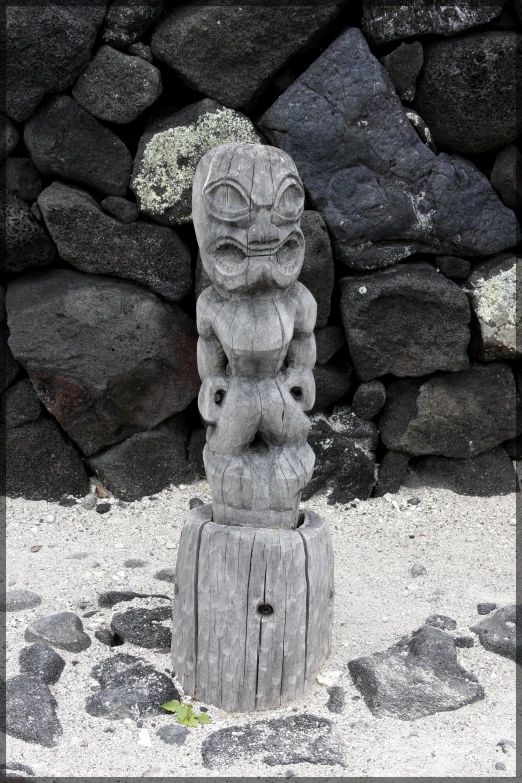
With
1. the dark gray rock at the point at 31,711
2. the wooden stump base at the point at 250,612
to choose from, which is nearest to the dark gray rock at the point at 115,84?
the wooden stump base at the point at 250,612

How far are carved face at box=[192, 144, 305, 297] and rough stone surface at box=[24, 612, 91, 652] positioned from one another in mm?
1554

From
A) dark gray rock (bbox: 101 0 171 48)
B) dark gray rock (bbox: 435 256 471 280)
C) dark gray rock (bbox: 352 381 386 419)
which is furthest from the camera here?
dark gray rock (bbox: 352 381 386 419)

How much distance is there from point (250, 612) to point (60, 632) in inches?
35.7

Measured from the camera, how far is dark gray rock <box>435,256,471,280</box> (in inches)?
188

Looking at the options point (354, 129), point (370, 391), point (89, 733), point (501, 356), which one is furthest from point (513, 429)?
point (89, 733)

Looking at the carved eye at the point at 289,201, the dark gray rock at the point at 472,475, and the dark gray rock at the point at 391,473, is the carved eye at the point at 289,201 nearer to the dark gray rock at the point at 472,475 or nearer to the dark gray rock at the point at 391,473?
the dark gray rock at the point at 391,473

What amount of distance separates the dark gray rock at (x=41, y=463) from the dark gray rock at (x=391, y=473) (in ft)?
5.61

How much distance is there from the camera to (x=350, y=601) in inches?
156

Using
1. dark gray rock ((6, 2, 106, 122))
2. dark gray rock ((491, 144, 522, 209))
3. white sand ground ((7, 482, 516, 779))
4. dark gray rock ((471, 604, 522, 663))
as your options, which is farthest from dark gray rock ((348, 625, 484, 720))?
dark gray rock ((6, 2, 106, 122))

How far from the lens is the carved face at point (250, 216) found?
2969 millimetres

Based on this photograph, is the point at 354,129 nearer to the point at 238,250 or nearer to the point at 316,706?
the point at 238,250

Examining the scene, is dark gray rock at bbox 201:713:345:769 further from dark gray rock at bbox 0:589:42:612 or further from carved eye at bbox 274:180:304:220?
carved eye at bbox 274:180:304:220

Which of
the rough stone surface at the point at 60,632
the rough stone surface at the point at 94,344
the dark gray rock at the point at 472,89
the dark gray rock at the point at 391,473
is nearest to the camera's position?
the rough stone surface at the point at 60,632

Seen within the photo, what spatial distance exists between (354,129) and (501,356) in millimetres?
1499
